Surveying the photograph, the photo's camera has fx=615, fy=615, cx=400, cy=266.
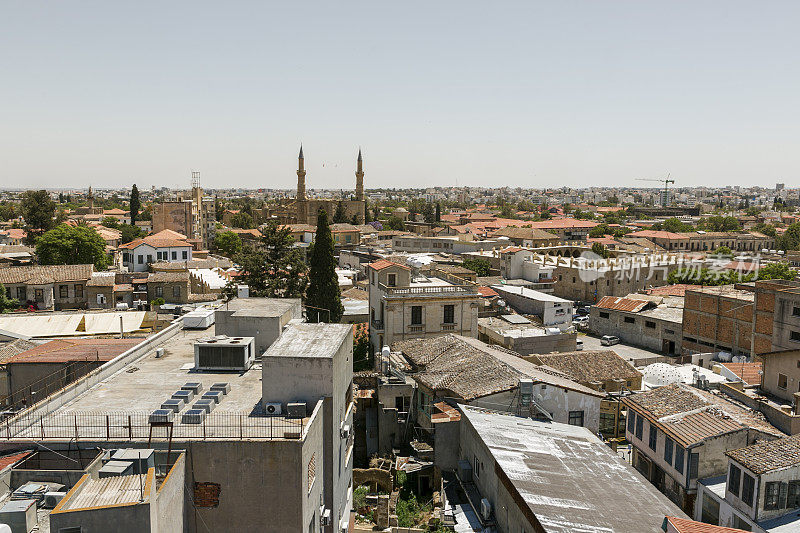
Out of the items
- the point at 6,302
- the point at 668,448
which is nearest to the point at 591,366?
the point at 668,448

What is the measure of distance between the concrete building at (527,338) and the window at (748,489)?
54.4 feet

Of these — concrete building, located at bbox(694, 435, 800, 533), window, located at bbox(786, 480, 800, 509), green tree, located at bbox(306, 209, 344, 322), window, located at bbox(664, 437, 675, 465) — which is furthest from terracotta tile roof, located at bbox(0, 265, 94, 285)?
window, located at bbox(786, 480, 800, 509)

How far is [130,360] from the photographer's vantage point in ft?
53.6

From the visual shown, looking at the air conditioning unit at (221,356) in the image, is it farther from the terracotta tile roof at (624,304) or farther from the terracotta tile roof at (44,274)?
the terracotta tile roof at (624,304)

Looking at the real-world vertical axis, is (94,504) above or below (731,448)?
above

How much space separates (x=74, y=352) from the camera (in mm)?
17031

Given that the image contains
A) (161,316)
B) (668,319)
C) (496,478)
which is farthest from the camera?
(668,319)

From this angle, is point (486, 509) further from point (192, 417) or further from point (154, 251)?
point (154, 251)

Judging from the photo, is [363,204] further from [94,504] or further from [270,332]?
[94,504]

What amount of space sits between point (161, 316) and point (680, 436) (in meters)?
25.3

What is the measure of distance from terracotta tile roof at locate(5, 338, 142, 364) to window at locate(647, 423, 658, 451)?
14725mm

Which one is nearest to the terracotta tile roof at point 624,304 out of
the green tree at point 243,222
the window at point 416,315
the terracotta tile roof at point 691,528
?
the window at point 416,315

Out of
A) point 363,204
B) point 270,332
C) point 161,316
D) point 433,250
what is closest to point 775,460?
point 270,332

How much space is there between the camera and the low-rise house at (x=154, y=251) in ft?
177
